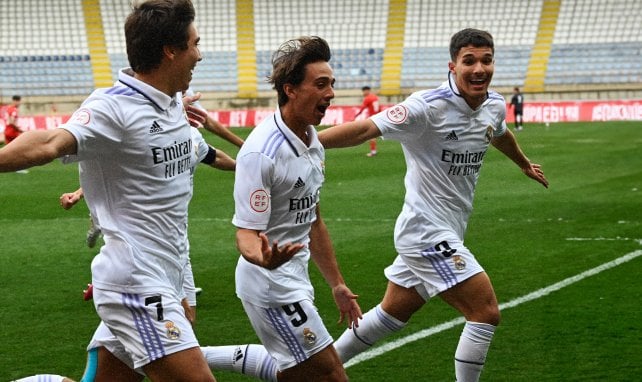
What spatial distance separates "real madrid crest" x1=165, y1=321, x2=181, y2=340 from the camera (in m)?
4.43

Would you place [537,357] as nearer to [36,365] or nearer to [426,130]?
[426,130]

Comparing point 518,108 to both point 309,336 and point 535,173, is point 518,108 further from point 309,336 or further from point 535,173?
point 309,336

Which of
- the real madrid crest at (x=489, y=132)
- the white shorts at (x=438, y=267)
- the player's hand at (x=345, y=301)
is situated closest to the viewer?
the player's hand at (x=345, y=301)

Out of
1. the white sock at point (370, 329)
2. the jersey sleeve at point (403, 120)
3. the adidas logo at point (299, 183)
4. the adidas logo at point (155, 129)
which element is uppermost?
the adidas logo at point (155, 129)

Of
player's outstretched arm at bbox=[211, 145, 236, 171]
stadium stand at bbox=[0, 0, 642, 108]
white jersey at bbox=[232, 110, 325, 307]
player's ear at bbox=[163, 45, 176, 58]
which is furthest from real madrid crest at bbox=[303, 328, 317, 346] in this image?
stadium stand at bbox=[0, 0, 642, 108]

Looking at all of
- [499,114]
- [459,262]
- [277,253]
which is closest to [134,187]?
[277,253]

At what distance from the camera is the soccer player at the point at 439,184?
6.43 meters

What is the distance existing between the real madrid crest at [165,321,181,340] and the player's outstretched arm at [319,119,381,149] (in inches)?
70.4

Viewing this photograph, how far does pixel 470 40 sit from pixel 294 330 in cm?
235

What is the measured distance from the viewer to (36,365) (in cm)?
759

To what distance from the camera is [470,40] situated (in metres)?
6.53

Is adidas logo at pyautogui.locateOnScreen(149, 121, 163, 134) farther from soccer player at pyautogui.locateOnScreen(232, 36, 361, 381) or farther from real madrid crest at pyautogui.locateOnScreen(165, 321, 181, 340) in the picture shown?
real madrid crest at pyautogui.locateOnScreen(165, 321, 181, 340)

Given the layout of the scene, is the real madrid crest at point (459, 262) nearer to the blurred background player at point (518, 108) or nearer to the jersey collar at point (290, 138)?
the jersey collar at point (290, 138)

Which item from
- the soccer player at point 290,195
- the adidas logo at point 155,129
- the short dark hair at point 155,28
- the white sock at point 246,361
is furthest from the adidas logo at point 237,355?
the short dark hair at point 155,28
